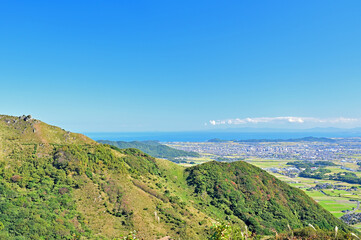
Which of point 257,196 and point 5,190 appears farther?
point 257,196

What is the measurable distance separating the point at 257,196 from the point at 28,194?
60.2 meters

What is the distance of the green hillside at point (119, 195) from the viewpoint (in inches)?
1491

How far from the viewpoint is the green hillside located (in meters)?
37.9

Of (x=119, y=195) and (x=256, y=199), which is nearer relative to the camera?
(x=119, y=195)

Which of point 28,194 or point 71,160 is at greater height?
point 71,160

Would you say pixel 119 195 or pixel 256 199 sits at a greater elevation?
pixel 119 195

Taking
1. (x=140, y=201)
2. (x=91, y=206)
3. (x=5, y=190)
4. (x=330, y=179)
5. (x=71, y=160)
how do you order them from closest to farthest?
(x=5, y=190) → (x=91, y=206) → (x=140, y=201) → (x=71, y=160) → (x=330, y=179)

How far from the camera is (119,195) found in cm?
5000

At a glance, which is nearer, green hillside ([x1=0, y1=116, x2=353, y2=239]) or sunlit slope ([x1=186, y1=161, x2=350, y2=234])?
green hillside ([x1=0, y1=116, x2=353, y2=239])

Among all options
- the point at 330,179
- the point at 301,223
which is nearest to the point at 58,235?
the point at 301,223

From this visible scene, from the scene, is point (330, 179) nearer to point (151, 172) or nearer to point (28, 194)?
point (151, 172)

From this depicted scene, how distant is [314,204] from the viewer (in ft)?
242

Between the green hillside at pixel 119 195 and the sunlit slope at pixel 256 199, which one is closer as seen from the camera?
the green hillside at pixel 119 195

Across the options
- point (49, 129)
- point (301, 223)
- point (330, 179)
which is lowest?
point (330, 179)
